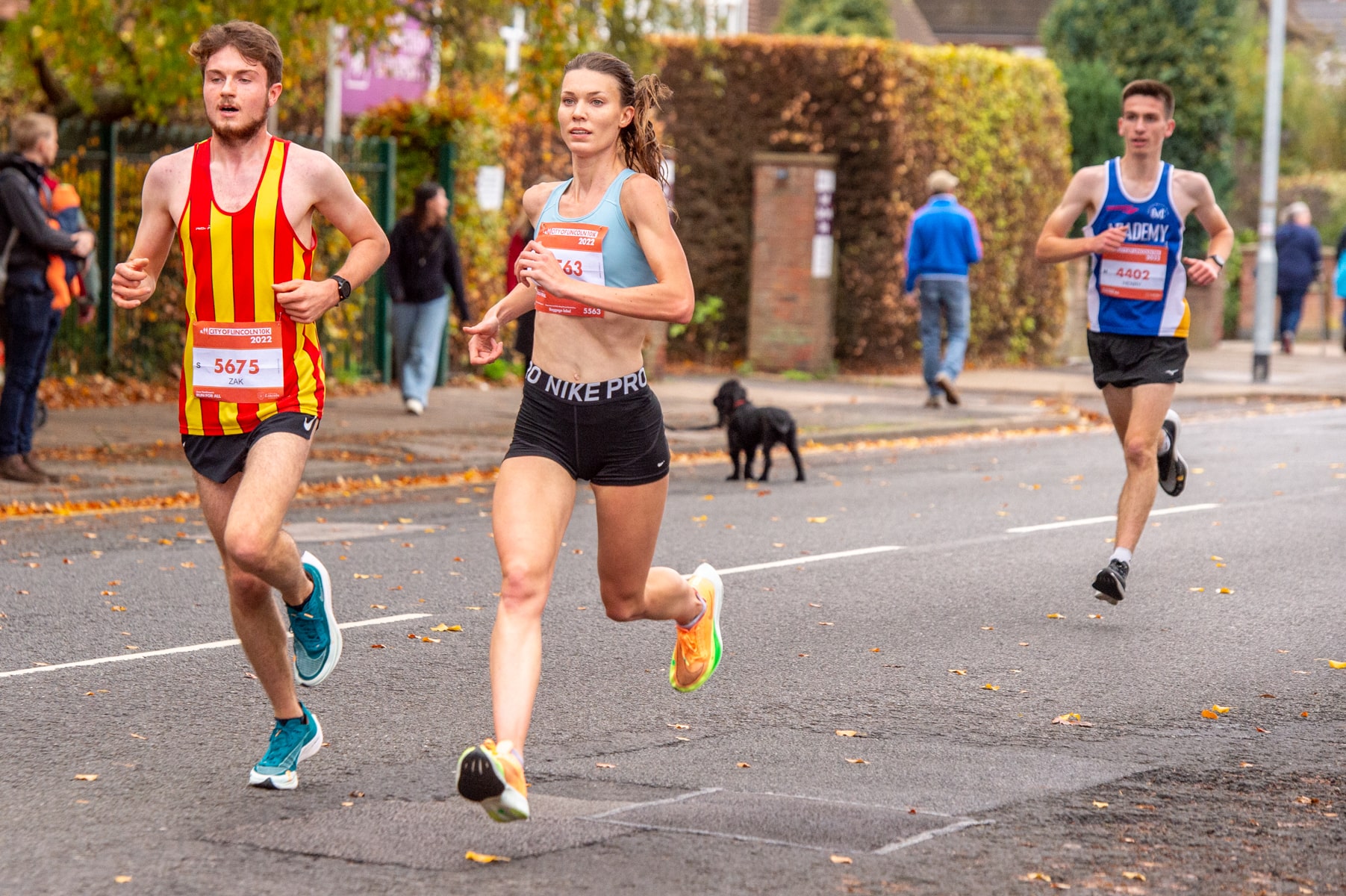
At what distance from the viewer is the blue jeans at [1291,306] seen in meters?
28.4

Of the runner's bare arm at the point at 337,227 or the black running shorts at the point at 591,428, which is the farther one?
the runner's bare arm at the point at 337,227

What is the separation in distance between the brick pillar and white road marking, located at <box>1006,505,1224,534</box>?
32.7ft

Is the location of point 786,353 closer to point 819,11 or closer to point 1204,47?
point 1204,47

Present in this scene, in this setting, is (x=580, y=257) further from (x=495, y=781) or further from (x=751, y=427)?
(x=751, y=427)

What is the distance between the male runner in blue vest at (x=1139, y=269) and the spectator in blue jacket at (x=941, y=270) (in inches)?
371

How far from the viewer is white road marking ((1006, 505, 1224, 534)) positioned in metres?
10.8

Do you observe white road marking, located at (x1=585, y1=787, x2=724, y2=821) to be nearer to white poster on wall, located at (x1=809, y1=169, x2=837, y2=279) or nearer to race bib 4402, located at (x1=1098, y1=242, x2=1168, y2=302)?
race bib 4402, located at (x1=1098, y1=242, x2=1168, y2=302)

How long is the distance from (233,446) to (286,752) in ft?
2.66

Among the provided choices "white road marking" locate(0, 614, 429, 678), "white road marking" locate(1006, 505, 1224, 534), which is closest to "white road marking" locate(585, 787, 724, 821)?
"white road marking" locate(0, 614, 429, 678)

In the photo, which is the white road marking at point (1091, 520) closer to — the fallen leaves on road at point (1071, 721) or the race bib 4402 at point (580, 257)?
the fallen leaves on road at point (1071, 721)

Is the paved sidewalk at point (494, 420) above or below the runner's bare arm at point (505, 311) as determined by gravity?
below

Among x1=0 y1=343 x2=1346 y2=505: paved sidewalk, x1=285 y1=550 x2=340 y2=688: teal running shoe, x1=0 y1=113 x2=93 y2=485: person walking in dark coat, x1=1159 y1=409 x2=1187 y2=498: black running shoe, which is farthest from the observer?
x1=0 y1=343 x2=1346 y2=505: paved sidewalk

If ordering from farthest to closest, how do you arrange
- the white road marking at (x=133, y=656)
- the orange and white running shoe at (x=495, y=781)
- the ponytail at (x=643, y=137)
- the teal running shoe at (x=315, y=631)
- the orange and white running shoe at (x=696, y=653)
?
1. the white road marking at (x=133, y=656)
2. the orange and white running shoe at (x=696, y=653)
3. the teal running shoe at (x=315, y=631)
4. the ponytail at (x=643, y=137)
5. the orange and white running shoe at (x=495, y=781)

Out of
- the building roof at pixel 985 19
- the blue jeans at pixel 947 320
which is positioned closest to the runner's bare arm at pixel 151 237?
the blue jeans at pixel 947 320
